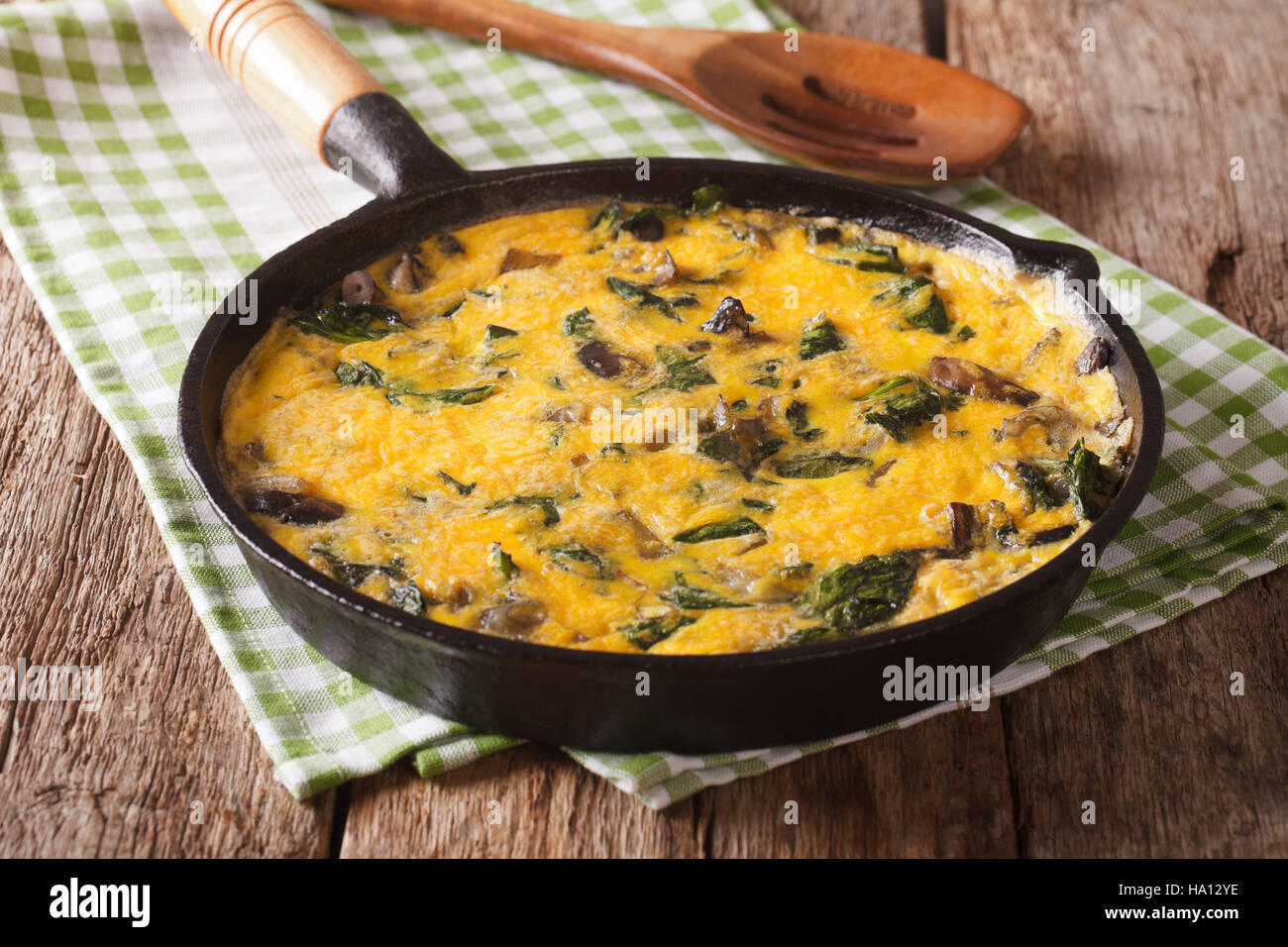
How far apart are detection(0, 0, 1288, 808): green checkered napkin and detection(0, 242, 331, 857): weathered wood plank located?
10 centimetres

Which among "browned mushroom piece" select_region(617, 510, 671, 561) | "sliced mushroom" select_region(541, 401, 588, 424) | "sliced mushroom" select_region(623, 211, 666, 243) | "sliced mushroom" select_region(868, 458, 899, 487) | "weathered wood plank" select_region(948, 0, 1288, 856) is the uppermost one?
"sliced mushroom" select_region(868, 458, 899, 487)

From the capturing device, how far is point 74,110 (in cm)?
519

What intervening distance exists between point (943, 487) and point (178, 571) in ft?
6.37

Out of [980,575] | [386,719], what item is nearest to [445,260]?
[386,719]

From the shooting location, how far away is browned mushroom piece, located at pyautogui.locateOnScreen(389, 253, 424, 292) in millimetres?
3994

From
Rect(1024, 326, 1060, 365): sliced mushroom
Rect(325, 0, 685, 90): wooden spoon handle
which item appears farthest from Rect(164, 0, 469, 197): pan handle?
Rect(1024, 326, 1060, 365): sliced mushroom

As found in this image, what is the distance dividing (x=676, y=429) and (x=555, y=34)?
9.04ft

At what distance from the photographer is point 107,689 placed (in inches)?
127

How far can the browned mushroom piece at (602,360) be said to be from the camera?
3660 mm

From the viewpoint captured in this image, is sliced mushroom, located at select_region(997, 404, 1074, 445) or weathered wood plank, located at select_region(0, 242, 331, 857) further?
sliced mushroom, located at select_region(997, 404, 1074, 445)

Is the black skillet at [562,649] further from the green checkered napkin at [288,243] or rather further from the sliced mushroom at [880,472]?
the sliced mushroom at [880,472]

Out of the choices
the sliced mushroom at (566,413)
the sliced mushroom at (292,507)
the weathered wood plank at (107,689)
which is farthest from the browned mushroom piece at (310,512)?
the sliced mushroom at (566,413)

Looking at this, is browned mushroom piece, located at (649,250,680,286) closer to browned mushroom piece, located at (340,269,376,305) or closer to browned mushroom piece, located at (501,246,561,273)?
browned mushroom piece, located at (501,246,561,273)

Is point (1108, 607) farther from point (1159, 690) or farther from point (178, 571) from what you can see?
point (178, 571)
